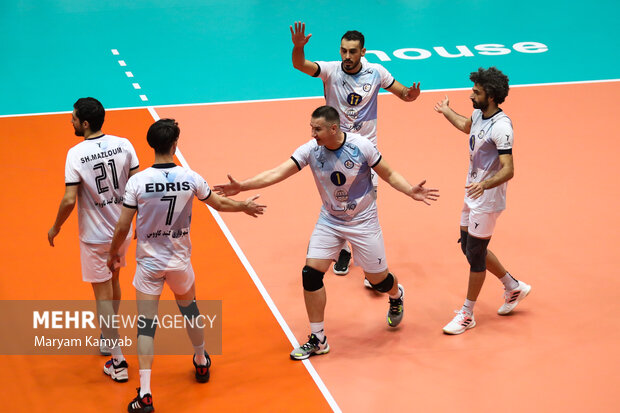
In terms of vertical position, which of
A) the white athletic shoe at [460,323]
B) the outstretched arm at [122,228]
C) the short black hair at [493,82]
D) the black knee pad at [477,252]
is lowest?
the white athletic shoe at [460,323]

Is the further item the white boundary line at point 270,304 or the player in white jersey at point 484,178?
the player in white jersey at point 484,178

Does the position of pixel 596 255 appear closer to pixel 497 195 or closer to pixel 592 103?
pixel 497 195

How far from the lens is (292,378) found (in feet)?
24.1

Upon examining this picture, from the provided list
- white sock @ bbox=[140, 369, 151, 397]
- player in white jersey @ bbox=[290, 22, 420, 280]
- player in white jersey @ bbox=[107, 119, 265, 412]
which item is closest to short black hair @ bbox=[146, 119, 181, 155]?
player in white jersey @ bbox=[107, 119, 265, 412]

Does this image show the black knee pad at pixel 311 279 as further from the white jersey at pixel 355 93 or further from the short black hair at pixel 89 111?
the short black hair at pixel 89 111

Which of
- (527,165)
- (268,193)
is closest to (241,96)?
(268,193)

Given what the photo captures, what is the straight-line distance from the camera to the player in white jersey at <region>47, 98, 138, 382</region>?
6.78 metres

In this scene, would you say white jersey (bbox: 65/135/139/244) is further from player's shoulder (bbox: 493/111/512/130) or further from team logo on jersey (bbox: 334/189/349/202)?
player's shoulder (bbox: 493/111/512/130)

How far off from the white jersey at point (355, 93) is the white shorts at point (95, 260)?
117 inches

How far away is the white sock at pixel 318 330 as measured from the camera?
7586 millimetres

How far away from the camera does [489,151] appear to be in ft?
25.0

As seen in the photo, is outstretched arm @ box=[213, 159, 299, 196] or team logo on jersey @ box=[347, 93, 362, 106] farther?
team logo on jersey @ box=[347, 93, 362, 106]

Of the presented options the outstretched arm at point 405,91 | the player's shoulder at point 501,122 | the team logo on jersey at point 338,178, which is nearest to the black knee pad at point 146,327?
the team logo on jersey at point 338,178

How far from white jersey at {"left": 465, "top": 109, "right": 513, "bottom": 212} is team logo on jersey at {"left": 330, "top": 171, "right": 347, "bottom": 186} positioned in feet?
4.30
